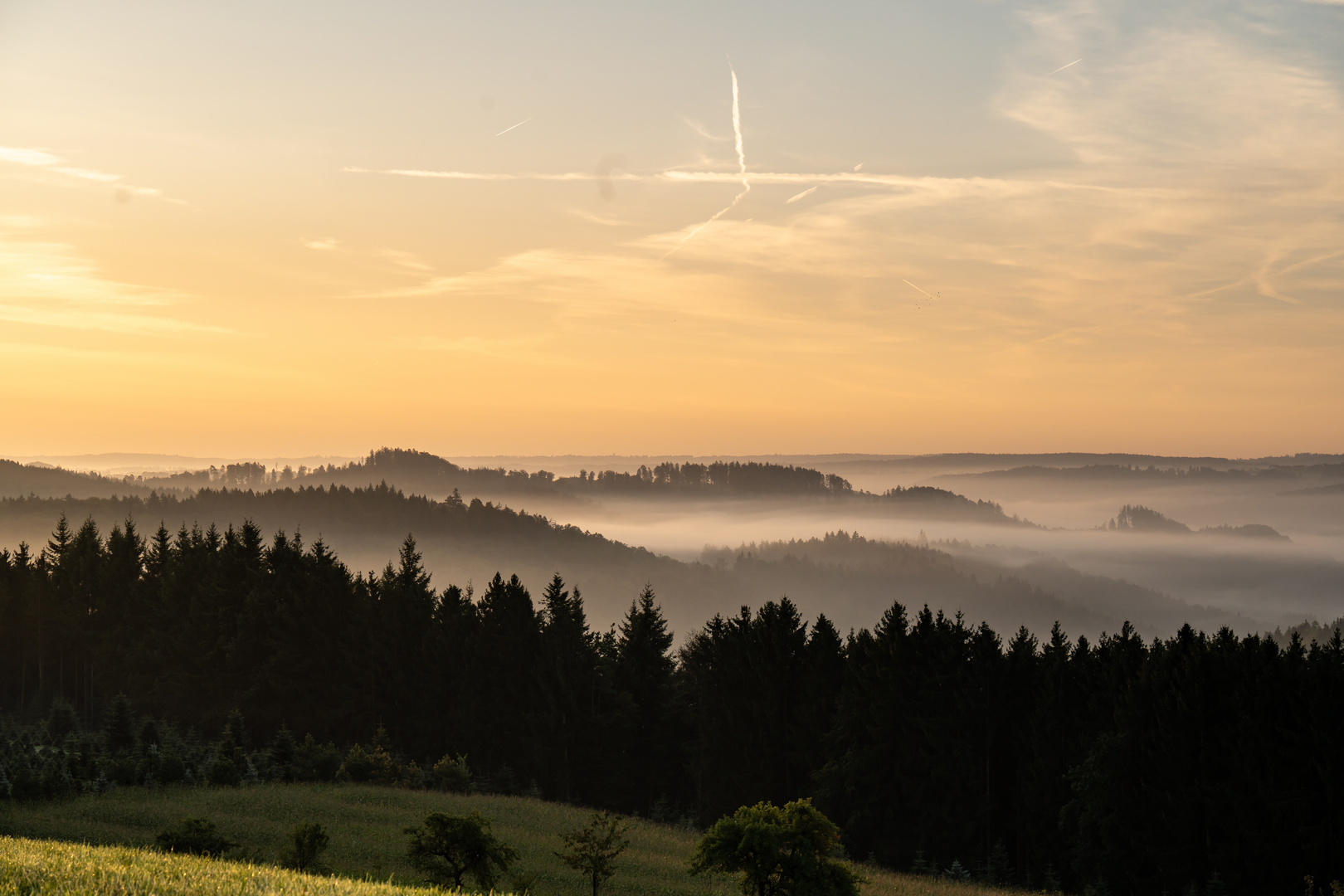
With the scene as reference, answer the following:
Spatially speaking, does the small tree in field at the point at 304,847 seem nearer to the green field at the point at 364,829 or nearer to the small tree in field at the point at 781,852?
the green field at the point at 364,829

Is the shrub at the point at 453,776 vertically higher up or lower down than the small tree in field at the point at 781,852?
lower down

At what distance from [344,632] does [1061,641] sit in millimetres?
56207

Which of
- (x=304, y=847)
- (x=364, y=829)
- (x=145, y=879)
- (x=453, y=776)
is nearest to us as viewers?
(x=145, y=879)

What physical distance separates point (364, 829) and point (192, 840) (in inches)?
530

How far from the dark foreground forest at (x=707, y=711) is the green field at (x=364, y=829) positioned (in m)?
4.16

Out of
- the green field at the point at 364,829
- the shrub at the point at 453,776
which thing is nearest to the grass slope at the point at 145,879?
the green field at the point at 364,829

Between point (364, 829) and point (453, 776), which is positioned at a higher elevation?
point (364, 829)

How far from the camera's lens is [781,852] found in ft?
82.3

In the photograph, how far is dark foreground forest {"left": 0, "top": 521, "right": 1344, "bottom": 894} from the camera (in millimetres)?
48688

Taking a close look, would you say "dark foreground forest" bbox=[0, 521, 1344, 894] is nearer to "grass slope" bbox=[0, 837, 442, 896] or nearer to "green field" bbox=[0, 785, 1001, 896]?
"green field" bbox=[0, 785, 1001, 896]

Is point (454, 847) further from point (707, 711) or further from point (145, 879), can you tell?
point (707, 711)

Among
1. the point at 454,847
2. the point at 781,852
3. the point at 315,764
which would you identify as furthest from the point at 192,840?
the point at 315,764

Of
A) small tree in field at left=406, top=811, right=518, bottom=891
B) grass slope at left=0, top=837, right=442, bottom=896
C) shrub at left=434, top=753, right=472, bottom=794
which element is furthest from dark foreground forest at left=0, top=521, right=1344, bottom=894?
grass slope at left=0, top=837, right=442, bottom=896

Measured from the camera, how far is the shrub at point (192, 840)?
93.5 ft
